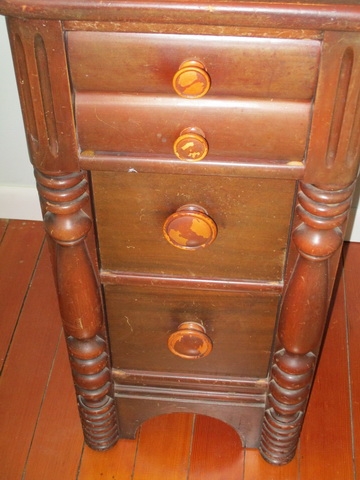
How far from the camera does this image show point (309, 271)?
3.13 ft

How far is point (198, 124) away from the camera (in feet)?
2.67

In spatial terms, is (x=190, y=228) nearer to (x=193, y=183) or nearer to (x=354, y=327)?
(x=193, y=183)

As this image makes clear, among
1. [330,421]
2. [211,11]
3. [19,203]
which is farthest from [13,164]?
[211,11]

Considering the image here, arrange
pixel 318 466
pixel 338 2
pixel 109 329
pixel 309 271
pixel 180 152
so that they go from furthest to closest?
pixel 318 466, pixel 109 329, pixel 309 271, pixel 180 152, pixel 338 2

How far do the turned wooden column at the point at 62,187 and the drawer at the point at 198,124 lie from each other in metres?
0.03

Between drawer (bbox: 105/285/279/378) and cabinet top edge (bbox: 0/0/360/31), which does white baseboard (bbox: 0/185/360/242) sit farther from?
cabinet top edge (bbox: 0/0/360/31)

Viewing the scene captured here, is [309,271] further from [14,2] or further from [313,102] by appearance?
[14,2]

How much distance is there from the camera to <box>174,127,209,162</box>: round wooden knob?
2.66ft

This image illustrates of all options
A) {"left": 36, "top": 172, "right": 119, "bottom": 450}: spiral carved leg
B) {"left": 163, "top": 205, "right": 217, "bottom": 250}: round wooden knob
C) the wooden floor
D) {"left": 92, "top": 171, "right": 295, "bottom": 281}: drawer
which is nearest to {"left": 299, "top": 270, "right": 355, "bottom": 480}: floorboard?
the wooden floor

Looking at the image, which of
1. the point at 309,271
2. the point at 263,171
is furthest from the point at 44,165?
the point at 309,271

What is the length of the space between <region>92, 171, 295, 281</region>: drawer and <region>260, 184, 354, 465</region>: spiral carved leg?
4 cm

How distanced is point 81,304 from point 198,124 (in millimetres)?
379

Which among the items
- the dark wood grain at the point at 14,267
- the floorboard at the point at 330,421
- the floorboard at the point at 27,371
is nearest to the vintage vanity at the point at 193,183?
the floorboard at the point at 330,421

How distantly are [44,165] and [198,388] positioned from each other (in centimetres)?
57
